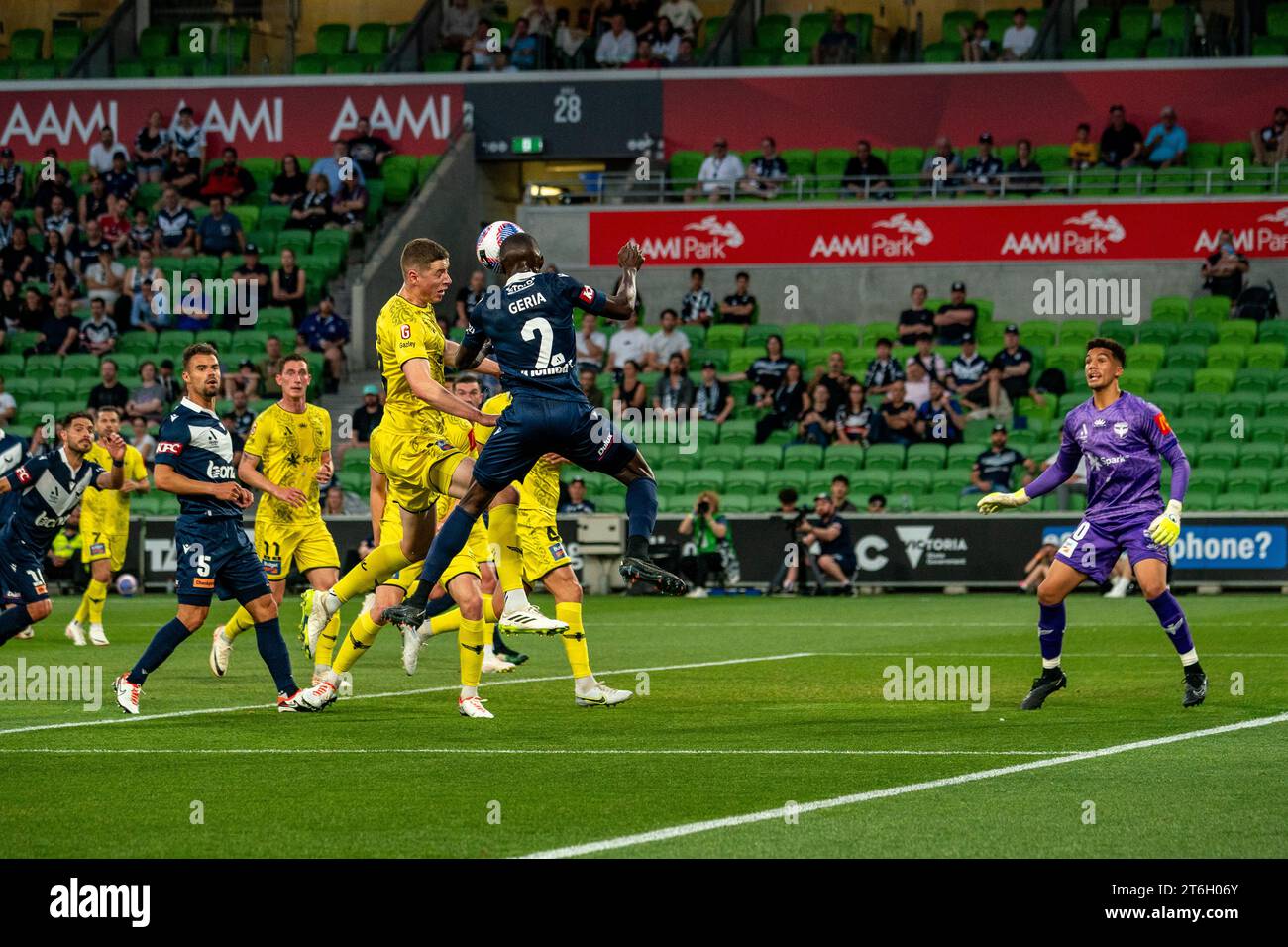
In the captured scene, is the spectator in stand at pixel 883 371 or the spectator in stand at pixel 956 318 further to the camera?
the spectator in stand at pixel 956 318

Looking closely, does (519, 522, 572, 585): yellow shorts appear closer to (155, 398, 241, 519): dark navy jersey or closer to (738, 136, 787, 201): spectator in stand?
(155, 398, 241, 519): dark navy jersey

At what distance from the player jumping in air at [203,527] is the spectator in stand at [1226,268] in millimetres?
23357

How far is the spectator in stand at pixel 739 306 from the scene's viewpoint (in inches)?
1316

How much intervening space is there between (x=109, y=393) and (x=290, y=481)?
1666 cm

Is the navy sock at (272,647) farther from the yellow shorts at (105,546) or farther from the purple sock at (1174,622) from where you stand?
the yellow shorts at (105,546)

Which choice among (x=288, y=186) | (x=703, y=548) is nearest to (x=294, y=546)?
(x=703, y=548)

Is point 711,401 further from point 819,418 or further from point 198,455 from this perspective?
point 198,455

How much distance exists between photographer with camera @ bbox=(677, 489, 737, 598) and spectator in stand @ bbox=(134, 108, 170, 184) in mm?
14344

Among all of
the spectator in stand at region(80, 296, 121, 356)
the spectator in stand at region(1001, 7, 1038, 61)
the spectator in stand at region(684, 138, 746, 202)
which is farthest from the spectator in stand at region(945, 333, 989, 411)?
the spectator in stand at region(80, 296, 121, 356)

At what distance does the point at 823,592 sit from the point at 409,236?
11.7 meters

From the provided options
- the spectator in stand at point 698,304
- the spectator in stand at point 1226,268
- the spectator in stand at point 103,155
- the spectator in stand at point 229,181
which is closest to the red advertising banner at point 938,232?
the spectator in stand at point 1226,268

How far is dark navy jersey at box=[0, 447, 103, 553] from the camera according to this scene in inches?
677

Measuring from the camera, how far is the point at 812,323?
3419 centimetres
